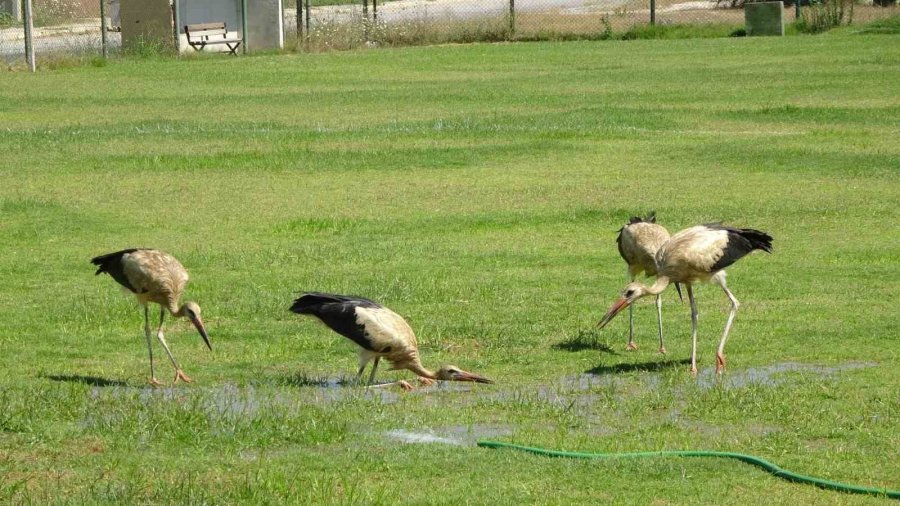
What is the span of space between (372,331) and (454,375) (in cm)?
63

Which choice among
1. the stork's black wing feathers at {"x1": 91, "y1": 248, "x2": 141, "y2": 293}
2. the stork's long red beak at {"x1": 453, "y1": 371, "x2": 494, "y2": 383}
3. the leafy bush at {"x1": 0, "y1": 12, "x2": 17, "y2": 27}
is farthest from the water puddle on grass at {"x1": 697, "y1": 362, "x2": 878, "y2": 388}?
the leafy bush at {"x1": 0, "y1": 12, "x2": 17, "y2": 27}

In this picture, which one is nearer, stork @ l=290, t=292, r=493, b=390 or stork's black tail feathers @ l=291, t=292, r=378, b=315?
stork @ l=290, t=292, r=493, b=390

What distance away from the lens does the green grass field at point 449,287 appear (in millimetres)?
8453

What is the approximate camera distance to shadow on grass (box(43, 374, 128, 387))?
1055 cm

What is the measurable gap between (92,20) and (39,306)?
177 feet

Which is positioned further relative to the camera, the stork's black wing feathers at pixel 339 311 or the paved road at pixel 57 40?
the paved road at pixel 57 40

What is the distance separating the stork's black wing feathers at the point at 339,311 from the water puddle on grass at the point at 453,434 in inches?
50.5

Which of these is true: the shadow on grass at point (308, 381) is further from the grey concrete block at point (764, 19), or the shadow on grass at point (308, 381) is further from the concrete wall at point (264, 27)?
the grey concrete block at point (764, 19)

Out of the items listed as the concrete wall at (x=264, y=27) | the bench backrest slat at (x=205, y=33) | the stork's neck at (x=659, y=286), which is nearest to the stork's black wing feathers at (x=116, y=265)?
the stork's neck at (x=659, y=286)

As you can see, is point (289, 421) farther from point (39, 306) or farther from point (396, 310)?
point (39, 306)

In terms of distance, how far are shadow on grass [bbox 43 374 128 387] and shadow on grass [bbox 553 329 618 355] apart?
339cm

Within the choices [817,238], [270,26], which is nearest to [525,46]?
[270,26]

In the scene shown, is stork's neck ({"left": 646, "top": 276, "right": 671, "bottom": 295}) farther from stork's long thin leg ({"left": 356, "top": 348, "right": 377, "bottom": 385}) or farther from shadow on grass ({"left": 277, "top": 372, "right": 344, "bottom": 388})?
shadow on grass ({"left": 277, "top": 372, "right": 344, "bottom": 388})

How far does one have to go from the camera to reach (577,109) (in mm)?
28391
